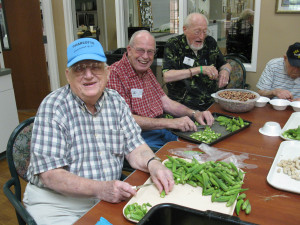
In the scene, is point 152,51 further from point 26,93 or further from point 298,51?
point 26,93

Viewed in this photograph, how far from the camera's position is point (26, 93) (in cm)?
506

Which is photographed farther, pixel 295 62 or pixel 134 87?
pixel 295 62

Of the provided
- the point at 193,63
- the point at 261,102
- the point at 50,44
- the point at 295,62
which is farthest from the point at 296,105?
the point at 50,44

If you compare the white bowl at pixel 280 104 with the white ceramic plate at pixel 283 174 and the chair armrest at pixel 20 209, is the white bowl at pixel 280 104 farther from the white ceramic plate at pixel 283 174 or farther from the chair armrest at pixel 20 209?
the chair armrest at pixel 20 209

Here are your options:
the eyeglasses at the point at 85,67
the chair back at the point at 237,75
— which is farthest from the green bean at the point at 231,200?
the chair back at the point at 237,75

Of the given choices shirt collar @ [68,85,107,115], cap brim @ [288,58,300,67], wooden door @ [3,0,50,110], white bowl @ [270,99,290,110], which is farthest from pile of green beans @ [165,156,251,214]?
wooden door @ [3,0,50,110]

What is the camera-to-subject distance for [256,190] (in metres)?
1.26

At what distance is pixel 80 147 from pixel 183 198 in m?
0.57

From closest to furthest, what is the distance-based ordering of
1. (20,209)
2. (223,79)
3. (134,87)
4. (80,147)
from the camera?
(20,209), (80,147), (134,87), (223,79)

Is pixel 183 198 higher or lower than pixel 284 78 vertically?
lower

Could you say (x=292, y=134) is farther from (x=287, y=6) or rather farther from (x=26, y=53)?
(x=26, y=53)

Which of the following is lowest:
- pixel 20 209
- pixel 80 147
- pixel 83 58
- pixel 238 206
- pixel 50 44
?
pixel 20 209

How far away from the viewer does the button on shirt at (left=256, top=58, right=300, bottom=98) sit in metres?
2.53

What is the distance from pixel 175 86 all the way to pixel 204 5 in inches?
58.6
